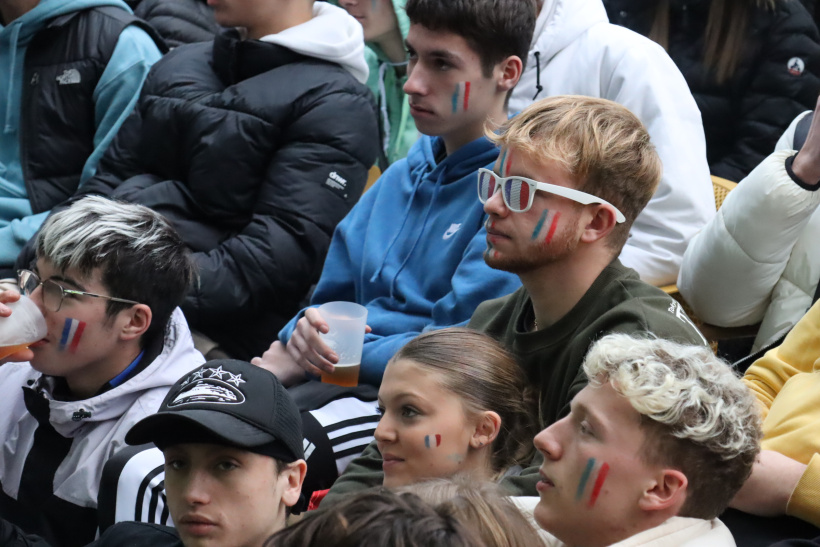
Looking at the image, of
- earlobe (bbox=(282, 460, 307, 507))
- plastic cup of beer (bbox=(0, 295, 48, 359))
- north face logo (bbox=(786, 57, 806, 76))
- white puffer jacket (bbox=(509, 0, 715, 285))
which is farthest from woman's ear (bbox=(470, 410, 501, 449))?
north face logo (bbox=(786, 57, 806, 76))

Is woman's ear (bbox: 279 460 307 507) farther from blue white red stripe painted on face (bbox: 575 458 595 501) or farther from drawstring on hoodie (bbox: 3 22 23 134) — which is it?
drawstring on hoodie (bbox: 3 22 23 134)

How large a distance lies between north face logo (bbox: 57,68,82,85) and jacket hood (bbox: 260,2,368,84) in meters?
0.86

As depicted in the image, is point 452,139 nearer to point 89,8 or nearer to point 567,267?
point 567,267

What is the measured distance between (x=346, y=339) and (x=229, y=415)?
0.79 metres

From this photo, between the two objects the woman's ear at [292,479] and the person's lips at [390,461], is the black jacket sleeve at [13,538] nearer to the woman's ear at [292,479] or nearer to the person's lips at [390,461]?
the woman's ear at [292,479]

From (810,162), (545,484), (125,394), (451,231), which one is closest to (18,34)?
(125,394)

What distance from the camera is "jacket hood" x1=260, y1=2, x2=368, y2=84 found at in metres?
3.71

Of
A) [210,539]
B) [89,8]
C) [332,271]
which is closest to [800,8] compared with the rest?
[332,271]

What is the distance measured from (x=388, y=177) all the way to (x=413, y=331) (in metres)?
0.62

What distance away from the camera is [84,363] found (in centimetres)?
283

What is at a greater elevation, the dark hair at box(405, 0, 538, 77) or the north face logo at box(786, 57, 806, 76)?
the dark hair at box(405, 0, 538, 77)

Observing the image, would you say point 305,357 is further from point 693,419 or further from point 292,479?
point 693,419

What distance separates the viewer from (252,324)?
3566 millimetres

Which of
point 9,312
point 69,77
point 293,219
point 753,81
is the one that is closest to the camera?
point 9,312
